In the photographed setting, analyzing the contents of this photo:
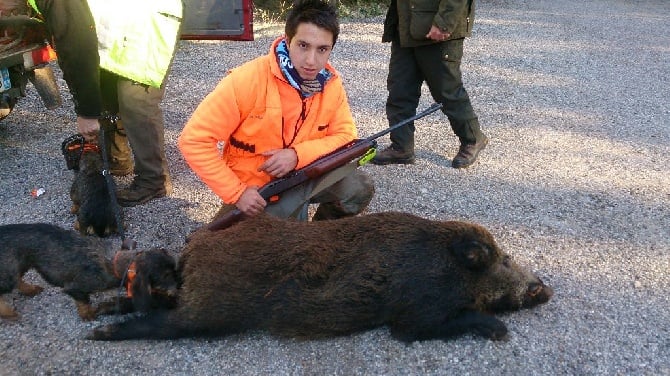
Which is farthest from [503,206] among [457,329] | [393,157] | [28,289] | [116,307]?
[28,289]

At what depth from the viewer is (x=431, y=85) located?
6.37 metres

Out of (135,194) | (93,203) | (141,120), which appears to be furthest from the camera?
(135,194)

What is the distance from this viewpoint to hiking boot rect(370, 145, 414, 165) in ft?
22.1

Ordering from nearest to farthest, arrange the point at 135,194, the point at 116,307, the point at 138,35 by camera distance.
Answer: the point at 116,307
the point at 138,35
the point at 135,194

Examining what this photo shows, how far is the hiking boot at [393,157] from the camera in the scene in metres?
6.74

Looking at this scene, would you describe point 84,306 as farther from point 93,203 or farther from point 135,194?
point 135,194

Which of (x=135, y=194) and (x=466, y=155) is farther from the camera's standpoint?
(x=466, y=155)

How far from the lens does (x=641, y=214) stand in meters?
5.76

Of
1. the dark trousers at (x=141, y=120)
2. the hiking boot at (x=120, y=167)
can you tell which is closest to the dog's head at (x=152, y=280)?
the dark trousers at (x=141, y=120)

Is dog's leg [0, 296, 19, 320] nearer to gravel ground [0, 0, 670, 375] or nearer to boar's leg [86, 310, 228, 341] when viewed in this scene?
gravel ground [0, 0, 670, 375]

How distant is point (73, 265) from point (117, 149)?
2331 millimetres

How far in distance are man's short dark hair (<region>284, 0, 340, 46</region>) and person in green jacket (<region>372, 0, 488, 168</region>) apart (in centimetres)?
181

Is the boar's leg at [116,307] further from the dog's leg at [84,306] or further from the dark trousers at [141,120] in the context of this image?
the dark trousers at [141,120]

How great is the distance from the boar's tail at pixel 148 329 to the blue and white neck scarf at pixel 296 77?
193cm
